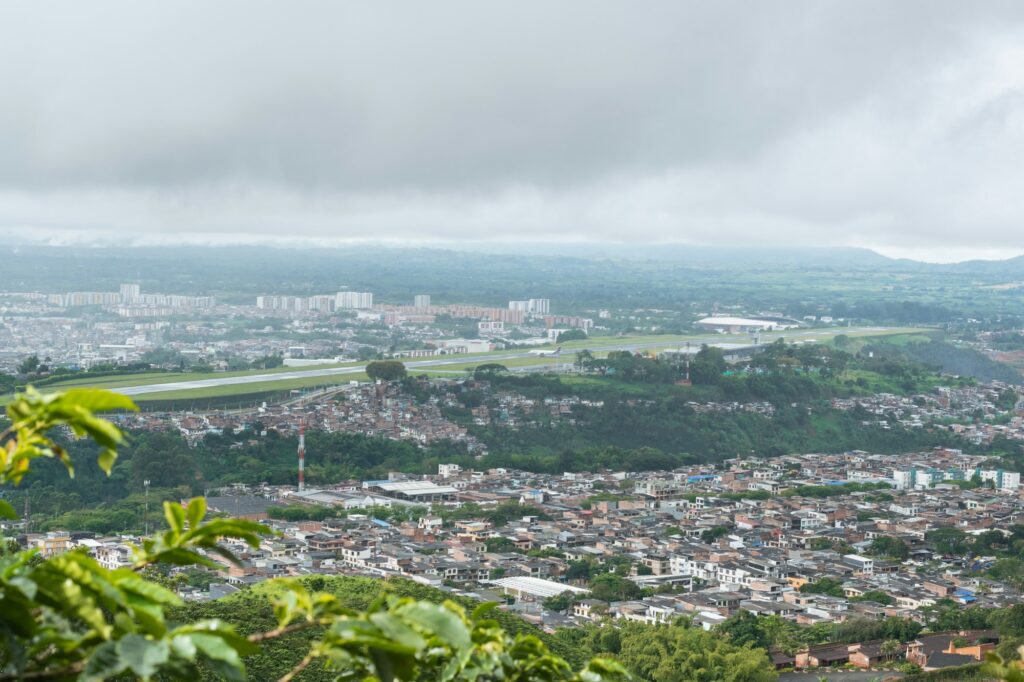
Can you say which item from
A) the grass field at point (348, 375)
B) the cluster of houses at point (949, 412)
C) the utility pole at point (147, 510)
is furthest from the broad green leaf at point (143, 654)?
the cluster of houses at point (949, 412)

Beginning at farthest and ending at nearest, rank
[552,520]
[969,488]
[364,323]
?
[364,323]
[969,488]
[552,520]

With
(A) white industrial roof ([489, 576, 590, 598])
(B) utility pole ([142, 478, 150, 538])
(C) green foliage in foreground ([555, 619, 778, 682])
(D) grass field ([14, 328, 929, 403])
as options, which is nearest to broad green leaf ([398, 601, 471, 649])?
(C) green foliage in foreground ([555, 619, 778, 682])

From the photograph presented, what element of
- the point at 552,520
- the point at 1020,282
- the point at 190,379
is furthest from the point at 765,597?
the point at 1020,282

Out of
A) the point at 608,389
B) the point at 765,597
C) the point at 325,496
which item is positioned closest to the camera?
the point at 765,597

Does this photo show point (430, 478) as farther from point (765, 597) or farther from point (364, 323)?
point (364, 323)

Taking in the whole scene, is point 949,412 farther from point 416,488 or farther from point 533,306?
point 533,306

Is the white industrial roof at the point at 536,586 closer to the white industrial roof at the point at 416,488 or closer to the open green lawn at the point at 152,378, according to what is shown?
the white industrial roof at the point at 416,488
